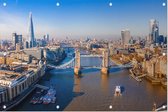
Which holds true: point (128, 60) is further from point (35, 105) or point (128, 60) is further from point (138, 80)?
point (35, 105)

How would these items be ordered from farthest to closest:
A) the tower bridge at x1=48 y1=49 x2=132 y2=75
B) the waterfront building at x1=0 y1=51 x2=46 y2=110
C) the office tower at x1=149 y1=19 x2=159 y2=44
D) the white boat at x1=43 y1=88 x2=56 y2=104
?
the tower bridge at x1=48 y1=49 x2=132 y2=75, the waterfront building at x1=0 y1=51 x2=46 y2=110, the white boat at x1=43 y1=88 x2=56 y2=104, the office tower at x1=149 y1=19 x2=159 y2=44

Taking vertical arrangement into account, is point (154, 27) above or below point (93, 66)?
above

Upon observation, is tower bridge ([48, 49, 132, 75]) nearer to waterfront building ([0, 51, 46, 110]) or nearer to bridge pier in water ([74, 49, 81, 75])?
bridge pier in water ([74, 49, 81, 75])

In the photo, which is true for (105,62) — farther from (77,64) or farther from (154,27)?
(154,27)

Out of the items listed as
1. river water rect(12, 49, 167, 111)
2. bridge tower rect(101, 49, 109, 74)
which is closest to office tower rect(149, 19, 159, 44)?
river water rect(12, 49, 167, 111)

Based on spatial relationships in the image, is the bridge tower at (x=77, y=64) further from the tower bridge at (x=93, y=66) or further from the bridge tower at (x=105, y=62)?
the bridge tower at (x=105, y=62)

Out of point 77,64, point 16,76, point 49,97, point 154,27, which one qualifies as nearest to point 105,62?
point 77,64

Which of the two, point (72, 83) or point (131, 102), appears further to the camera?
point (72, 83)

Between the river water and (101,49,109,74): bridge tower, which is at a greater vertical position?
(101,49,109,74): bridge tower

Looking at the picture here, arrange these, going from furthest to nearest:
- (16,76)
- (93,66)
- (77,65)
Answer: (93,66), (77,65), (16,76)

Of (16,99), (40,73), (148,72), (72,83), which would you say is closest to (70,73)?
(40,73)

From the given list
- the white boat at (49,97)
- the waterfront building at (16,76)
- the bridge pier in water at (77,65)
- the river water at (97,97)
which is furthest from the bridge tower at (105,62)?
the white boat at (49,97)
